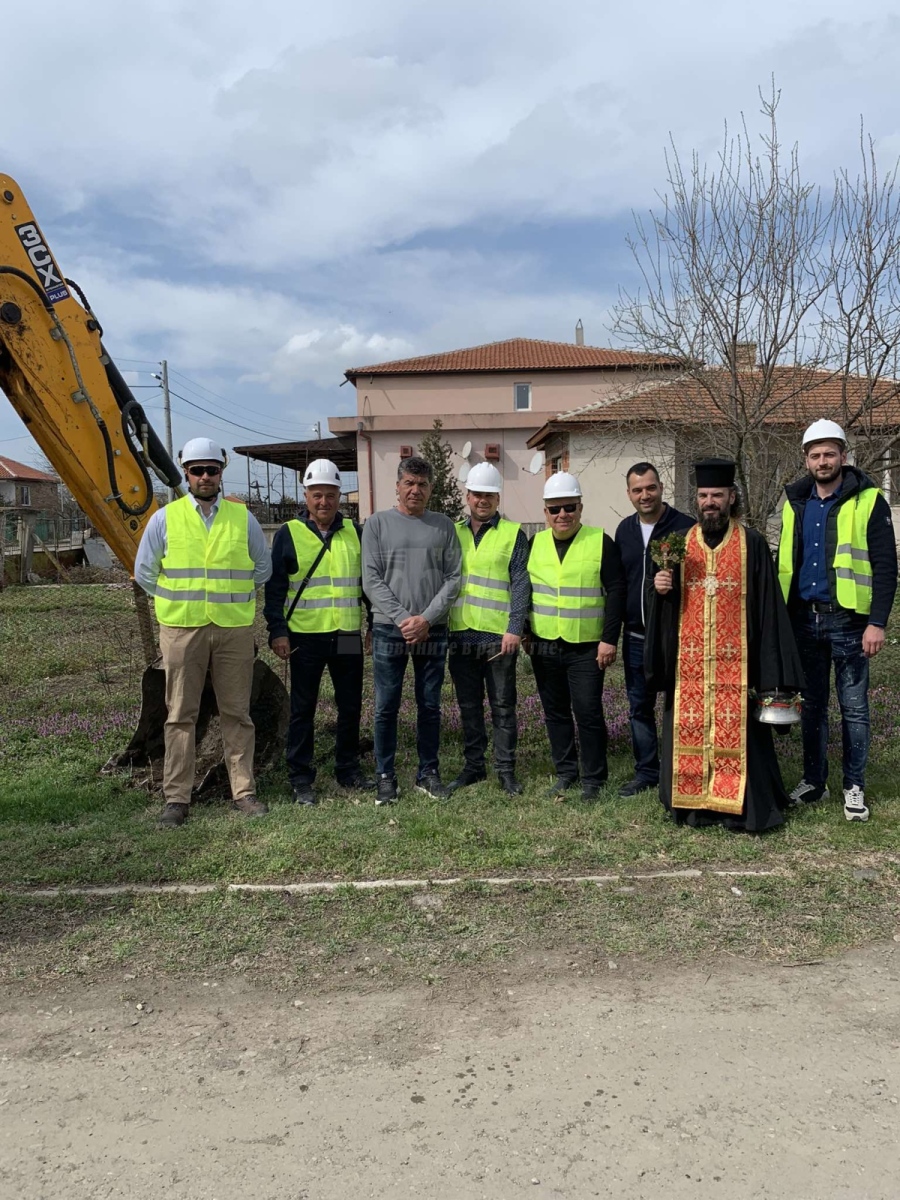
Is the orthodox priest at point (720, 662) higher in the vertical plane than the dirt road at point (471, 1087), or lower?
higher

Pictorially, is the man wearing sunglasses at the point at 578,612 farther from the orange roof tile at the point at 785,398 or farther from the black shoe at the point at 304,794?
the orange roof tile at the point at 785,398

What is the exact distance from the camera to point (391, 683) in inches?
232

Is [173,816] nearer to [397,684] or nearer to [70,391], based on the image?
[397,684]

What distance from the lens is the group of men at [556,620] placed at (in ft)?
17.7

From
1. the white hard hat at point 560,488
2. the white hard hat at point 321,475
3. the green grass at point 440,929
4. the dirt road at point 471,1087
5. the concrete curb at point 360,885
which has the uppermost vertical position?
the white hard hat at point 321,475

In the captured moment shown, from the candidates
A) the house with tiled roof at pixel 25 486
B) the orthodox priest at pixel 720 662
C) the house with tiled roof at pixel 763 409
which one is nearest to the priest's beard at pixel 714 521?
the orthodox priest at pixel 720 662

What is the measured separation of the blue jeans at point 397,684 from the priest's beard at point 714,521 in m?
1.78

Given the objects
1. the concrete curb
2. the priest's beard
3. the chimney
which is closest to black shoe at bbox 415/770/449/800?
the concrete curb

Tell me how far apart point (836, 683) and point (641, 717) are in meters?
1.24

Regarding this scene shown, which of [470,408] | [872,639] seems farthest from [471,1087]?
[470,408]

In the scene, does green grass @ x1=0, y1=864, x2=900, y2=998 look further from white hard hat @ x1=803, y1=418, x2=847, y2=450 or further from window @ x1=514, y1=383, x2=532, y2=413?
window @ x1=514, y1=383, x2=532, y2=413

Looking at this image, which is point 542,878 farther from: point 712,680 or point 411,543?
point 411,543

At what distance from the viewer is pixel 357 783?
6.23 metres

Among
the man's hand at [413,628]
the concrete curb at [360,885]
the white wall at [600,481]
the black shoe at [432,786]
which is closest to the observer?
the concrete curb at [360,885]
